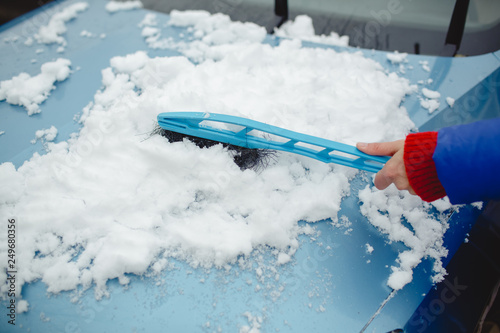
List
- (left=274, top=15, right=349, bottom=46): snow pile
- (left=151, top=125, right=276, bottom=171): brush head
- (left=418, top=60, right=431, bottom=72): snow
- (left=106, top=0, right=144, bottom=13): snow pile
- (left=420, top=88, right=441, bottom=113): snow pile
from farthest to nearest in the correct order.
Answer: (left=106, top=0, right=144, bottom=13): snow pile → (left=274, top=15, right=349, bottom=46): snow pile → (left=418, top=60, right=431, bottom=72): snow → (left=420, top=88, right=441, bottom=113): snow pile → (left=151, top=125, right=276, bottom=171): brush head

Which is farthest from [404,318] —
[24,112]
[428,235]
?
[24,112]

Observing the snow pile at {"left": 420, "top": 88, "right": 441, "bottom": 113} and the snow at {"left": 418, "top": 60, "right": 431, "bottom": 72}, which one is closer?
the snow pile at {"left": 420, "top": 88, "right": 441, "bottom": 113}

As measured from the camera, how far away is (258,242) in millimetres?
756

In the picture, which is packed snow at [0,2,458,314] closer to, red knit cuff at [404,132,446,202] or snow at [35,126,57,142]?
snow at [35,126,57,142]

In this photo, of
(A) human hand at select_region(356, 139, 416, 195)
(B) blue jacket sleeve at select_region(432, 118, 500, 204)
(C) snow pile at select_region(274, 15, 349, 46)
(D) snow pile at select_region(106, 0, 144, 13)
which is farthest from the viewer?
(D) snow pile at select_region(106, 0, 144, 13)

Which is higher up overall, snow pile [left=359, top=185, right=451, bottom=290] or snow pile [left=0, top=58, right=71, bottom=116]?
snow pile [left=0, top=58, right=71, bottom=116]

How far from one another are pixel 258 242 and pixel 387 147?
1.26ft

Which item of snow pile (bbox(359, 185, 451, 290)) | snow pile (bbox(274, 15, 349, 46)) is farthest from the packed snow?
snow pile (bbox(274, 15, 349, 46))

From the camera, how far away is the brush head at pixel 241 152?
0.86m

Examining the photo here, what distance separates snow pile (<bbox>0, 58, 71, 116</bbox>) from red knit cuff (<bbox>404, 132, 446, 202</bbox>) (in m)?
1.12

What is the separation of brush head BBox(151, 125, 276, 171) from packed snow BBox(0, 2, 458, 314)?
0.08 feet

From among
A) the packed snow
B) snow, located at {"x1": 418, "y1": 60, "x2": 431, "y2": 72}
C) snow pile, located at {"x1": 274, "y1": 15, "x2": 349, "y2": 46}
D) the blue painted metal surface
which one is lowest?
the blue painted metal surface

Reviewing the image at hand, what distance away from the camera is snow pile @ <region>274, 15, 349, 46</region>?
1240 millimetres

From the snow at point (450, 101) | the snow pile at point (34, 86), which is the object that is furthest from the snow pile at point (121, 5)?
the snow at point (450, 101)
